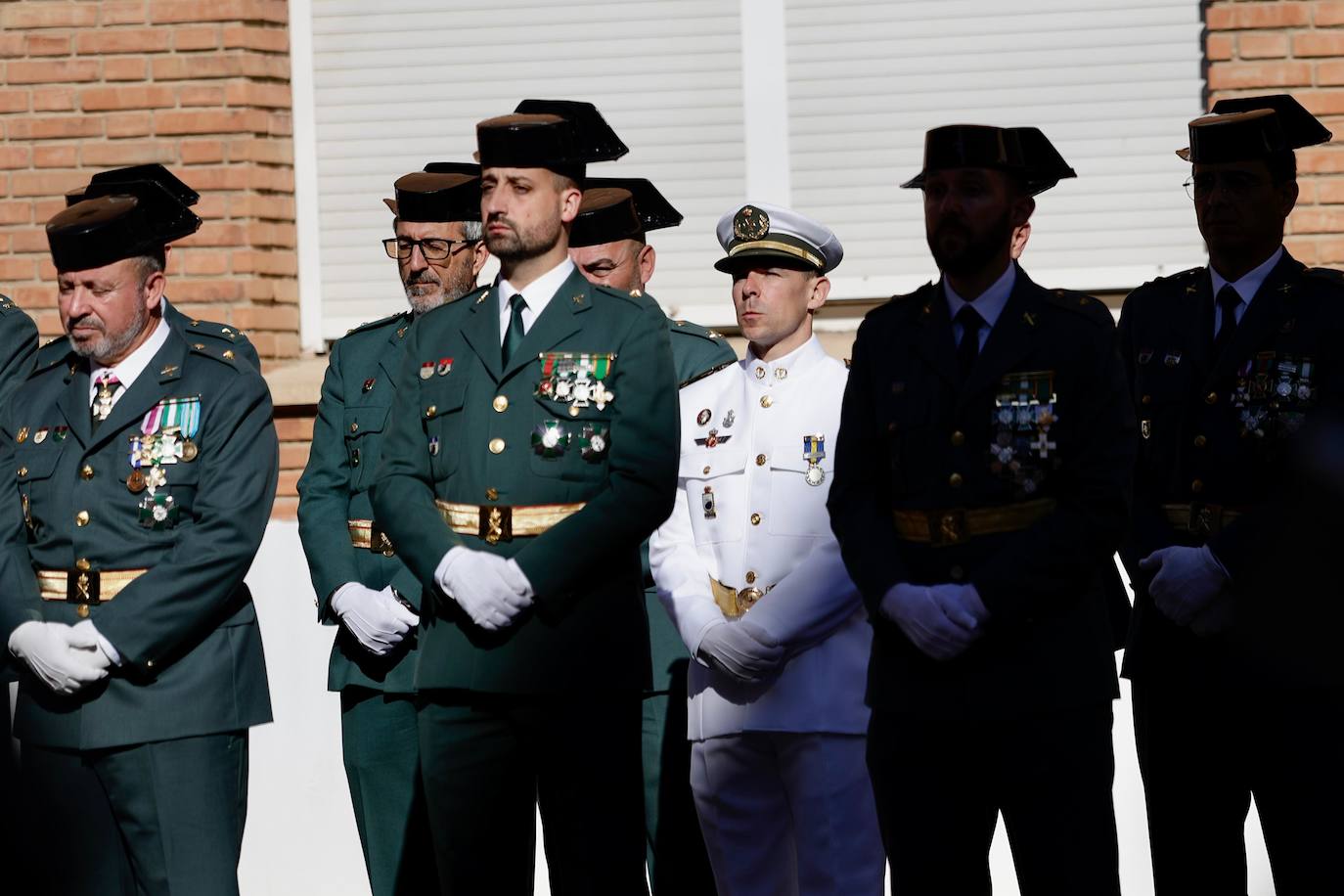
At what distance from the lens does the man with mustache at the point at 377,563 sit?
16.1 ft

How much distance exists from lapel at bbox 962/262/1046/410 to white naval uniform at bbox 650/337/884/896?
78 cm

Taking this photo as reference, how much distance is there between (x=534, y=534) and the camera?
404 cm

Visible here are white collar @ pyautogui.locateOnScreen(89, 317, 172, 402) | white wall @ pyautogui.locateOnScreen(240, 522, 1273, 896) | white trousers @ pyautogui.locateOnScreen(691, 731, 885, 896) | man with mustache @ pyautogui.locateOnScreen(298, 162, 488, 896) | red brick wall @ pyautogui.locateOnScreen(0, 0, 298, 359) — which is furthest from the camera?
red brick wall @ pyautogui.locateOnScreen(0, 0, 298, 359)

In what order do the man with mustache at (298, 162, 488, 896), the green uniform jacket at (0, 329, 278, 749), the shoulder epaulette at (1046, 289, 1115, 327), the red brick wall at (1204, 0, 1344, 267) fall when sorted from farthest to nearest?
the red brick wall at (1204, 0, 1344, 267), the man with mustache at (298, 162, 488, 896), the green uniform jacket at (0, 329, 278, 749), the shoulder epaulette at (1046, 289, 1115, 327)

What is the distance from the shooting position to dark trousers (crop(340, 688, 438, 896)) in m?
4.97

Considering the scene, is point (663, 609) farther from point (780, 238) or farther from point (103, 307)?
point (103, 307)

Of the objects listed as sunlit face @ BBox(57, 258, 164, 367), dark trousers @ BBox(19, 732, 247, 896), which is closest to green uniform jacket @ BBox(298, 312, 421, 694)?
dark trousers @ BBox(19, 732, 247, 896)

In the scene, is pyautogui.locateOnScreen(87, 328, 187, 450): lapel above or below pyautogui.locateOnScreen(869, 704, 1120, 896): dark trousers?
above

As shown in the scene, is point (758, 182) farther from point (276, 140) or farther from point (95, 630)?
point (95, 630)

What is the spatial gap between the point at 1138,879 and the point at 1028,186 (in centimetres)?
257

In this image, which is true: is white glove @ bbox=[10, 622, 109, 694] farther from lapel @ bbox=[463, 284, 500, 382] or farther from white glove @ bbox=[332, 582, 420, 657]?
lapel @ bbox=[463, 284, 500, 382]

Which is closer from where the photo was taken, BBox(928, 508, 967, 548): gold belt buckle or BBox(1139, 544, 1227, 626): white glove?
BBox(928, 508, 967, 548): gold belt buckle

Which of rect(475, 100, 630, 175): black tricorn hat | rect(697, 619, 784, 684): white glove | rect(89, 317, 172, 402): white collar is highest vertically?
rect(475, 100, 630, 175): black tricorn hat

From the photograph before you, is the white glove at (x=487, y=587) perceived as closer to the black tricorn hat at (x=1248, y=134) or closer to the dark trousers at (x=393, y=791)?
the dark trousers at (x=393, y=791)
